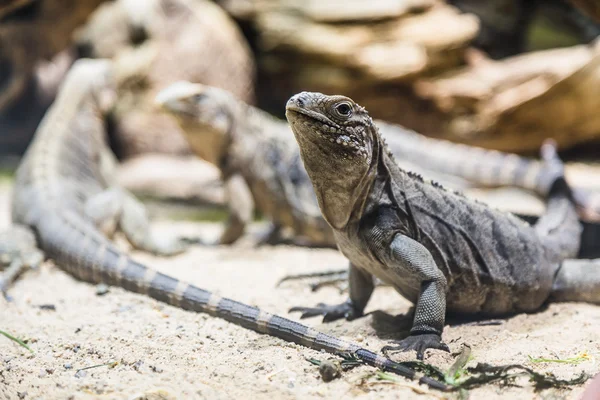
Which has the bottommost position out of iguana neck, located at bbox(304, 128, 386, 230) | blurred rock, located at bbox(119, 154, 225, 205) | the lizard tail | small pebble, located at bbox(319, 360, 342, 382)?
blurred rock, located at bbox(119, 154, 225, 205)

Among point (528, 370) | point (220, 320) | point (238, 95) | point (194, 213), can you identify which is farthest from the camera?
point (238, 95)

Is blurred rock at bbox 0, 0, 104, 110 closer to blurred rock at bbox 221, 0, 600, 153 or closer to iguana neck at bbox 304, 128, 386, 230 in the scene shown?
blurred rock at bbox 221, 0, 600, 153

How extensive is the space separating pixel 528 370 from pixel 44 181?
5.90m

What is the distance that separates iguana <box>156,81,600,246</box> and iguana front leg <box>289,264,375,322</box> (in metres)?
2.55

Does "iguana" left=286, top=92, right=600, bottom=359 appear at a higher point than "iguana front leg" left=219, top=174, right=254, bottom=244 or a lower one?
higher

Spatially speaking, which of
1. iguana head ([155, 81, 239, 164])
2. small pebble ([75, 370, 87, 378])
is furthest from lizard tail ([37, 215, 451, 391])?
iguana head ([155, 81, 239, 164])

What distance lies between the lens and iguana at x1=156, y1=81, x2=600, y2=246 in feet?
24.0

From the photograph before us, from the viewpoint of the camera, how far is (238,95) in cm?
1082

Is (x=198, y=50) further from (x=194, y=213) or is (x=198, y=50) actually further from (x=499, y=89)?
(x=499, y=89)

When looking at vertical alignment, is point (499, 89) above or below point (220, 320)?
above

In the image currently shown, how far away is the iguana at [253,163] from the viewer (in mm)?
7324

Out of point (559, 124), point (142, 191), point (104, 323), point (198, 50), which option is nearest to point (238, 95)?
point (198, 50)

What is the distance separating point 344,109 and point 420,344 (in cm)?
154

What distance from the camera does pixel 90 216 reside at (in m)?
6.81
